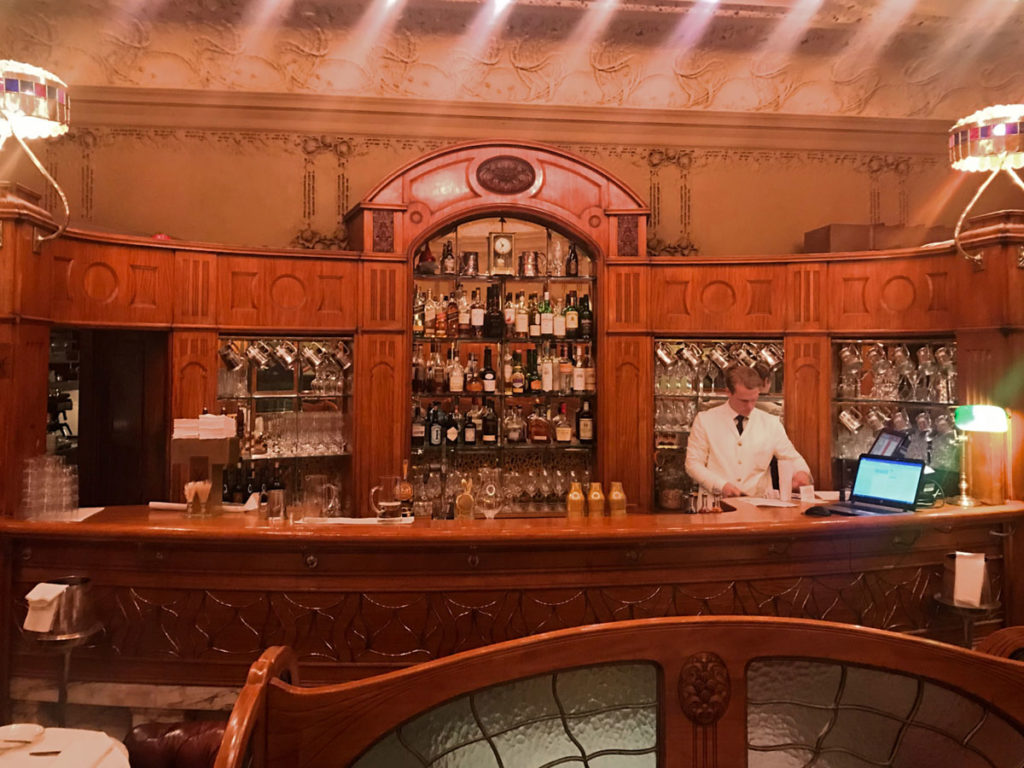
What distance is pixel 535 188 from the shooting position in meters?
5.33

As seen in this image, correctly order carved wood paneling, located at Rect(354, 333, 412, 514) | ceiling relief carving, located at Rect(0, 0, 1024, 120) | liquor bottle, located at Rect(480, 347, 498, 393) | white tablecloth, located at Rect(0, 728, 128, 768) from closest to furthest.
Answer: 1. white tablecloth, located at Rect(0, 728, 128, 768)
2. carved wood paneling, located at Rect(354, 333, 412, 514)
3. liquor bottle, located at Rect(480, 347, 498, 393)
4. ceiling relief carving, located at Rect(0, 0, 1024, 120)

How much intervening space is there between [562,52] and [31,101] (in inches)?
160

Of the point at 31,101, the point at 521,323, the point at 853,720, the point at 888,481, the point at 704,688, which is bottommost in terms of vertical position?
the point at 853,720

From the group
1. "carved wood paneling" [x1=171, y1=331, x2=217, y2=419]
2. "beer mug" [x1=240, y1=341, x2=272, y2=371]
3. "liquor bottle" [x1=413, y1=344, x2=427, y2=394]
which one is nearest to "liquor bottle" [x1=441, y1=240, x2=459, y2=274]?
"liquor bottle" [x1=413, y1=344, x2=427, y2=394]

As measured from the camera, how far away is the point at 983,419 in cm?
403

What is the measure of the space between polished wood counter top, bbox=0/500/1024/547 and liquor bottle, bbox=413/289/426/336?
191 cm

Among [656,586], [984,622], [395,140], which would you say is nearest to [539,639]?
[656,586]

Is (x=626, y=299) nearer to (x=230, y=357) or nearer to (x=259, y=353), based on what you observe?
(x=259, y=353)

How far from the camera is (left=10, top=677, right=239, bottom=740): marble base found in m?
3.44

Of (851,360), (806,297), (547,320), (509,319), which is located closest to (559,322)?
(547,320)

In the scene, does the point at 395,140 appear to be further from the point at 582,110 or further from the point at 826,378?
the point at 826,378

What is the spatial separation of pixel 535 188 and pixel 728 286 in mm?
1519

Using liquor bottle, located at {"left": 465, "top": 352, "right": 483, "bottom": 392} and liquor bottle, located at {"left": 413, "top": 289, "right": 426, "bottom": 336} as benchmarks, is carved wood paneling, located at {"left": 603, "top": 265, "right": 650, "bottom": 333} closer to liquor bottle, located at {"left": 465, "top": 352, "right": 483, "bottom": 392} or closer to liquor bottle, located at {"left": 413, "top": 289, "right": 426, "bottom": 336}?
liquor bottle, located at {"left": 465, "top": 352, "right": 483, "bottom": 392}

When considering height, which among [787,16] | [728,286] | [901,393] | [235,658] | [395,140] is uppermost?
[787,16]
